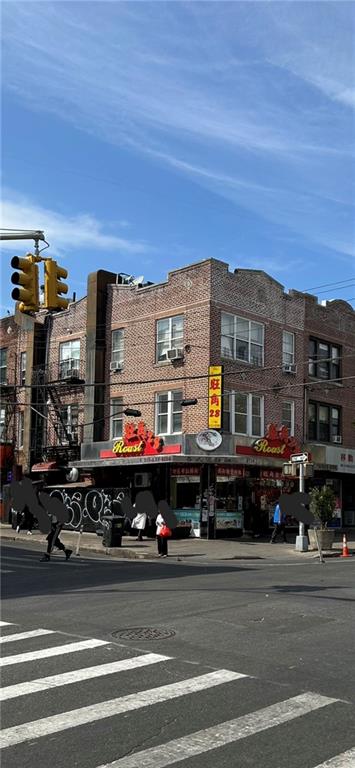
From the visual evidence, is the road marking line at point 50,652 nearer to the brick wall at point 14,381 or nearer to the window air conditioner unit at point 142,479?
the window air conditioner unit at point 142,479

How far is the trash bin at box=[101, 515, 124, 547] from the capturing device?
22.8m

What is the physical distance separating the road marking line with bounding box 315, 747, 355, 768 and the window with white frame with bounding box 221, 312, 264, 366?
23239 millimetres

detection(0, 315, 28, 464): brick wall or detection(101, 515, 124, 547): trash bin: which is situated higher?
detection(0, 315, 28, 464): brick wall

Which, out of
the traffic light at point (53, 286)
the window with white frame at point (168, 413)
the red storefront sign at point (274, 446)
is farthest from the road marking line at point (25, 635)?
the window with white frame at point (168, 413)

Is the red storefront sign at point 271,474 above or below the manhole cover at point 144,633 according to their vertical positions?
above

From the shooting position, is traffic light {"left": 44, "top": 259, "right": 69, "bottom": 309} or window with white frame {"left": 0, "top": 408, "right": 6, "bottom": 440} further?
window with white frame {"left": 0, "top": 408, "right": 6, "bottom": 440}

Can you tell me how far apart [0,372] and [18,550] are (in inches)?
694

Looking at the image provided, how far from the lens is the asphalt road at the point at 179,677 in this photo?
4820mm

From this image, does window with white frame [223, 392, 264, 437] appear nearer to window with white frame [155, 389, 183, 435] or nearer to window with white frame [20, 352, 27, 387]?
window with white frame [155, 389, 183, 435]

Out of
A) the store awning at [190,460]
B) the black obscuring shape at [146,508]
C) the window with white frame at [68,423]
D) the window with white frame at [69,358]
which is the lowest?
the black obscuring shape at [146,508]

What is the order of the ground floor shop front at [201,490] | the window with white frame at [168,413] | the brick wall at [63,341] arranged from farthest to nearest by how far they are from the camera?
1. the brick wall at [63,341]
2. the window with white frame at [168,413]
3. the ground floor shop front at [201,490]

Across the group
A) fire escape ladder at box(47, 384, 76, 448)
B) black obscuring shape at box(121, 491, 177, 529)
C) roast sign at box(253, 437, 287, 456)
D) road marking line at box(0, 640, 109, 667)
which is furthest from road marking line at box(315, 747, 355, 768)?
fire escape ladder at box(47, 384, 76, 448)

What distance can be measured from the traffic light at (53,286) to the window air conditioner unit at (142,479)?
17921mm

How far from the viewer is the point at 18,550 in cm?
2162
